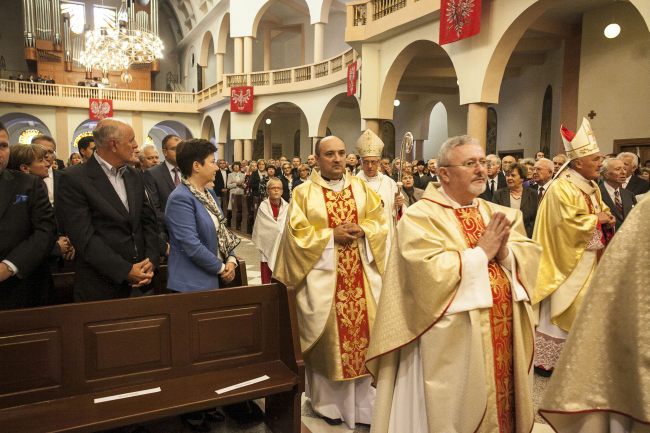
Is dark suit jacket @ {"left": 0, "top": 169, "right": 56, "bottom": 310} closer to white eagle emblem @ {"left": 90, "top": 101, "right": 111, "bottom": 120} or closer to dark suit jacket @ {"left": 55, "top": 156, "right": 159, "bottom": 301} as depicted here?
dark suit jacket @ {"left": 55, "top": 156, "right": 159, "bottom": 301}

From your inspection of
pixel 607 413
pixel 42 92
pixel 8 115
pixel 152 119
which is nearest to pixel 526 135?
pixel 607 413

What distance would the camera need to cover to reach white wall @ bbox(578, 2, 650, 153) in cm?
863

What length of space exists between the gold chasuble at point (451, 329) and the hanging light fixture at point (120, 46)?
13.4 meters

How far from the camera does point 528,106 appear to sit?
40.8ft

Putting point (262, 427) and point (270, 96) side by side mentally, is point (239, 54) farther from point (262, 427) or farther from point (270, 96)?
point (262, 427)

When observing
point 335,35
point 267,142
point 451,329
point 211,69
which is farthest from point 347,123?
point 451,329

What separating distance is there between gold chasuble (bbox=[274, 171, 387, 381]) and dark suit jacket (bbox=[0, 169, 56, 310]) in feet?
4.65

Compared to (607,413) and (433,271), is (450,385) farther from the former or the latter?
(607,413)

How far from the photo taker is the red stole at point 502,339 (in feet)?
7.23

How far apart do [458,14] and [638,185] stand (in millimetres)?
3767

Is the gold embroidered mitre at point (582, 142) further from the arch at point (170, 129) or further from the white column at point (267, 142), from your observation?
the arch at point (170, 129)

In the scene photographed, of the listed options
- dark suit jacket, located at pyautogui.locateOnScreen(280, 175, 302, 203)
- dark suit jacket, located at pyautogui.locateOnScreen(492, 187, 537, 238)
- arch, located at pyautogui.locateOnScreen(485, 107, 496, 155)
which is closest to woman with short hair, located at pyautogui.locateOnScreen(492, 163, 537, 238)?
dark suit jacket, located at pyautogui.locateOnScreen(492, 187, 537, 238)

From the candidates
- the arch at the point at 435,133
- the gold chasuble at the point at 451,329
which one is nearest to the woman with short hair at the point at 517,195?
the gold chasuble at the point at 451,329

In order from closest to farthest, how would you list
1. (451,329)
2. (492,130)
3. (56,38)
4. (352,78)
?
(451,329)
(352,78)
(492,130)
(56,38)
